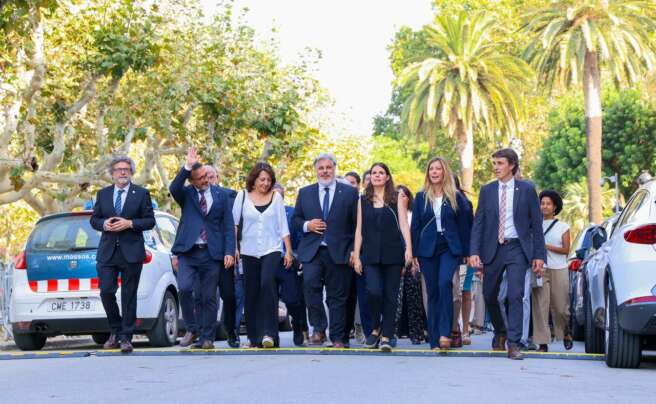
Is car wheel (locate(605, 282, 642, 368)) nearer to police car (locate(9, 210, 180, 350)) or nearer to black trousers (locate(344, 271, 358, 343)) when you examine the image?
black trousers (locate(344, 271, 358, 343))

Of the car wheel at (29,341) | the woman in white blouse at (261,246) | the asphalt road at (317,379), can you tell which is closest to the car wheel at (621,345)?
the asphalt road at (317,379)

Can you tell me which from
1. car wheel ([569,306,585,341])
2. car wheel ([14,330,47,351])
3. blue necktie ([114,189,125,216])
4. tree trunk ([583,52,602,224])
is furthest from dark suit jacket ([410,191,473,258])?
tree trunk ([583,52,602,224])

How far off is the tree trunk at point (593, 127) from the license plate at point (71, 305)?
3255 cm

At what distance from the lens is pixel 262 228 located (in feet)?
43.7

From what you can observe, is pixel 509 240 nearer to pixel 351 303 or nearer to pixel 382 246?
pixel 382 246

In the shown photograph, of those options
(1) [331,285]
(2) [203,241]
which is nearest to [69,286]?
(2) [203,241]

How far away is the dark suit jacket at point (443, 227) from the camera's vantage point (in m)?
13.0

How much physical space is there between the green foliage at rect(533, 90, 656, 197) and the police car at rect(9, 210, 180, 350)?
4784cm

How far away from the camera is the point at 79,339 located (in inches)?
752

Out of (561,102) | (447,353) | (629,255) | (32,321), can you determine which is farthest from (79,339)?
(561,102)

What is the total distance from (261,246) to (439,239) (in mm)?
1766

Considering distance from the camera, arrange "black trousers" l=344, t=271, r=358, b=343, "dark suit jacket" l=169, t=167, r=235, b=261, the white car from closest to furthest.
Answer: the white car, "dark suit jacket" l=169, t=167, r=235, b=261, "black trousers" l=344, t=271, r=358, b=343

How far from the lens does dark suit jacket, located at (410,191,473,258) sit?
512 inches

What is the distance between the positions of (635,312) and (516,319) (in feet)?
5.37
